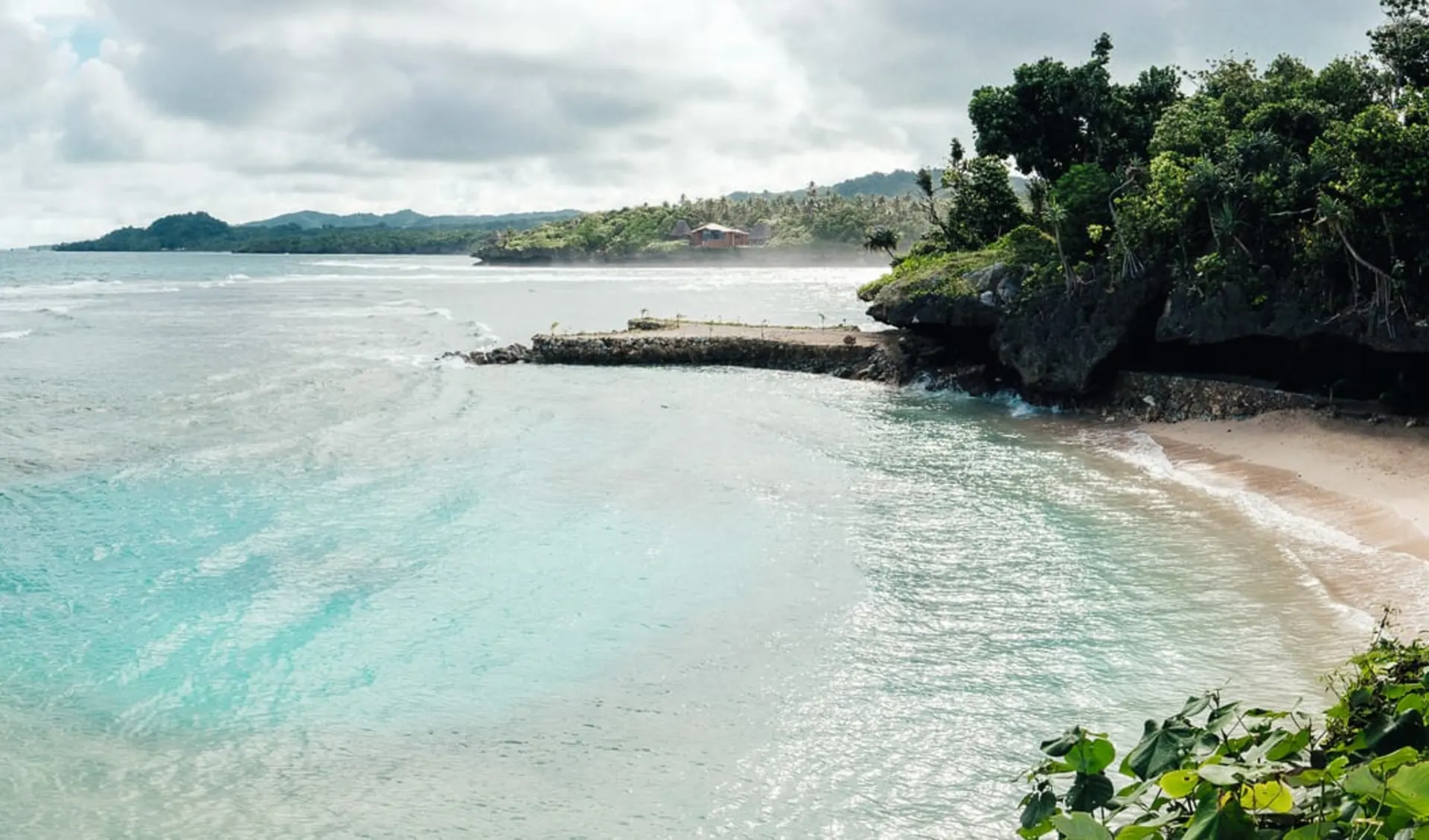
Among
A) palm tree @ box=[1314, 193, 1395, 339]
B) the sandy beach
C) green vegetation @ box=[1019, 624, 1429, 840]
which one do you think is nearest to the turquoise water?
the sandy beach

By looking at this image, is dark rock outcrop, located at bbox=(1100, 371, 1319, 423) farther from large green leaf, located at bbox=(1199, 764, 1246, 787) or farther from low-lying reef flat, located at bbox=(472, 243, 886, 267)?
low-lying reef flat, located at bbox=(472, 243, 886, 267)

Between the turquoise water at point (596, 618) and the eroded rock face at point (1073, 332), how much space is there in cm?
180

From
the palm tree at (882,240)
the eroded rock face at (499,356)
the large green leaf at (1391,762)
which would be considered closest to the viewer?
the large green leaf at (1391,762)

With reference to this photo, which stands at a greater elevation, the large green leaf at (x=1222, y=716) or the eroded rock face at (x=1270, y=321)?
the eroded rock face at (x=1270, y=321)

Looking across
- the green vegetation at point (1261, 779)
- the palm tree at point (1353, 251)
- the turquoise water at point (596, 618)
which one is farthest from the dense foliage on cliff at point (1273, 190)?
the green vegetation at point (1261, 779)

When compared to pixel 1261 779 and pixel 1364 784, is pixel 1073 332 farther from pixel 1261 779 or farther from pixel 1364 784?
pixel 1364 784

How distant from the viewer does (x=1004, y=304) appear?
1423 inches

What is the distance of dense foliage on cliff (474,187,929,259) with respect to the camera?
156 metres

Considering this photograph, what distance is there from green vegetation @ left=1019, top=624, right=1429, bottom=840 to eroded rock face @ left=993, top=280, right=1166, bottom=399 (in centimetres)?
2846

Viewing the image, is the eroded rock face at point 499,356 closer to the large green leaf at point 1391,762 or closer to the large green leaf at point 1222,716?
the large green leaf at point 1222,716

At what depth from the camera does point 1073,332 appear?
1328 inches

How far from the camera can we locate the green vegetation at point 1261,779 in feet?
13.9

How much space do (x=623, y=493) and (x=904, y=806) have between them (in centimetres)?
1479

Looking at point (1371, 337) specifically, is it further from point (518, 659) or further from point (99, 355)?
point (99, 355)
